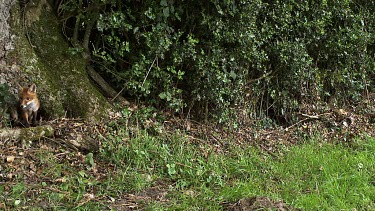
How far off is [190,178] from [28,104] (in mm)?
2011

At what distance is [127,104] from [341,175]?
9.42 ft

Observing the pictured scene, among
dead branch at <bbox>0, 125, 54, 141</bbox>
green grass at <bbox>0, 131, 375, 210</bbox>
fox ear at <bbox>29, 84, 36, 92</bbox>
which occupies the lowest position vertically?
green grass at <bbox>0, 131, 375, 210</bbox>

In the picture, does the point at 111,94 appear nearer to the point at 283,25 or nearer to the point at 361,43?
the point at 283,25

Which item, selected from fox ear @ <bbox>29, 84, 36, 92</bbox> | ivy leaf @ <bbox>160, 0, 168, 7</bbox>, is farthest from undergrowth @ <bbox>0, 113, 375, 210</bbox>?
ivy leaf @ <bbox>160, 0, 168, 7</bbox>

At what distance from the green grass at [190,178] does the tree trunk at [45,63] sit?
2.34 ft

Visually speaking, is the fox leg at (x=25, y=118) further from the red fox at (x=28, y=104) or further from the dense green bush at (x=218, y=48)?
the dense green bush at (x=218, y=48)

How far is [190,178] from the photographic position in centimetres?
468

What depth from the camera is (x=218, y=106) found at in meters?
5.86

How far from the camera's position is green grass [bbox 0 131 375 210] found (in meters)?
4.05

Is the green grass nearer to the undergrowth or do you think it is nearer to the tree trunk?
the undergrowth

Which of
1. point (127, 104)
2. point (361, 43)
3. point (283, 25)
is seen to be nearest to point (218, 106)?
point (127, 104)

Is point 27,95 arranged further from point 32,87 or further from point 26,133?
point 26,133

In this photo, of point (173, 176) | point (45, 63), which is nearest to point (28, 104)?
point (45, 63)

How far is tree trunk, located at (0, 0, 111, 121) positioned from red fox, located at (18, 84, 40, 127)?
0.22 meters
